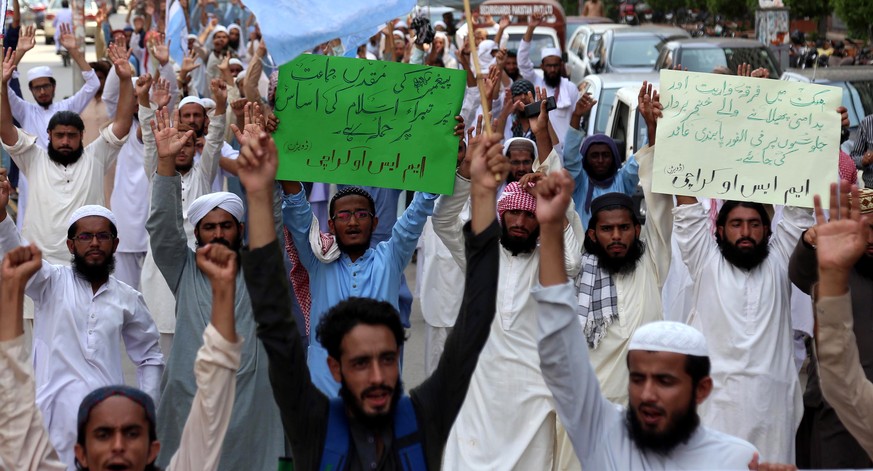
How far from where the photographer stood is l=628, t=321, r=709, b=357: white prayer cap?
3326 millimetres

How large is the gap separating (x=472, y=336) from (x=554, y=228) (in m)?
0.34

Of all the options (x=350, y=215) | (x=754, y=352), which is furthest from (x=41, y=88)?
Answer: (x=754, y=352)

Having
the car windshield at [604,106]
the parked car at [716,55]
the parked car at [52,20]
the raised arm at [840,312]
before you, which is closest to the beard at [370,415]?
the raised arm at [840,312]

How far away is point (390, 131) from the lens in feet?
17.1

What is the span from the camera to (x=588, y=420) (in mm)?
3316

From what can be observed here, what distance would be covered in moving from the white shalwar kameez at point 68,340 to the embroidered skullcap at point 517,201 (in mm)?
1596

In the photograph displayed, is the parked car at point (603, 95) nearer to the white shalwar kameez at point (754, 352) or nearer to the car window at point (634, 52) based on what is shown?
the car window at point (634, 52)

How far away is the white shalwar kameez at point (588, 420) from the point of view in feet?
10.6

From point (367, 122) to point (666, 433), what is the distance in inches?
92.7

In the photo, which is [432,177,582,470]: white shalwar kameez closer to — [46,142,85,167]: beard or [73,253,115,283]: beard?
[73,253,115,283]: beard

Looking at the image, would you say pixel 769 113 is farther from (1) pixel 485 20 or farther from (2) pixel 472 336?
(1) pixel 485 20

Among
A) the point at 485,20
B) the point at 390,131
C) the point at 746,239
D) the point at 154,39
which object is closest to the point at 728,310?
the point at 746,239

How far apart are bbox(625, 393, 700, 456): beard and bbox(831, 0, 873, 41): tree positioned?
577 inches

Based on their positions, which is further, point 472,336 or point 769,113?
point 769,113
